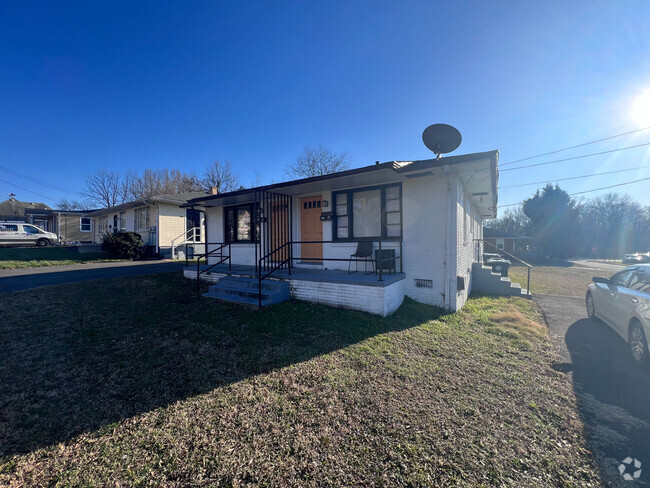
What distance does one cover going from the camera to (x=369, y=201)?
7.25m

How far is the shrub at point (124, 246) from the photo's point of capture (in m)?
14.1

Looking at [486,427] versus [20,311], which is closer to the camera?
[486,427]

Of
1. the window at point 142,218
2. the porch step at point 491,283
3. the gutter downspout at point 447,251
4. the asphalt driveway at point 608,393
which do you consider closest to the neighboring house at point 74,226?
the window at point 142,218

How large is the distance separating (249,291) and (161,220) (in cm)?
1212

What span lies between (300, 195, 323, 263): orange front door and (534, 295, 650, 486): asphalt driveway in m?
5.77

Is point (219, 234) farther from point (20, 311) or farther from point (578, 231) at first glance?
point (578, 231)

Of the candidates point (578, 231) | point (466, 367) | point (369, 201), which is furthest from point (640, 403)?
point (578, 231)

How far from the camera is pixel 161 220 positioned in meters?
15.4

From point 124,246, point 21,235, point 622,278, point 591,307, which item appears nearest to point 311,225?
point 622,278

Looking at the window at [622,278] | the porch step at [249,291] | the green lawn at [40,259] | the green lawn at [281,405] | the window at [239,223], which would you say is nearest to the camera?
the green lawn at [281,405]

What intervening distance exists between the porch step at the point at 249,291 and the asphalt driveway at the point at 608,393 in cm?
Answer: 509

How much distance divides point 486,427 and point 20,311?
8.17 metres

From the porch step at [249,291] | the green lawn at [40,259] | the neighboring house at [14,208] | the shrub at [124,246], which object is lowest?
the porch step at [249,291]

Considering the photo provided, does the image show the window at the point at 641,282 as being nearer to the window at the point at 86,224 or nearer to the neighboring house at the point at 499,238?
the neighboring house at the point at 499,238
